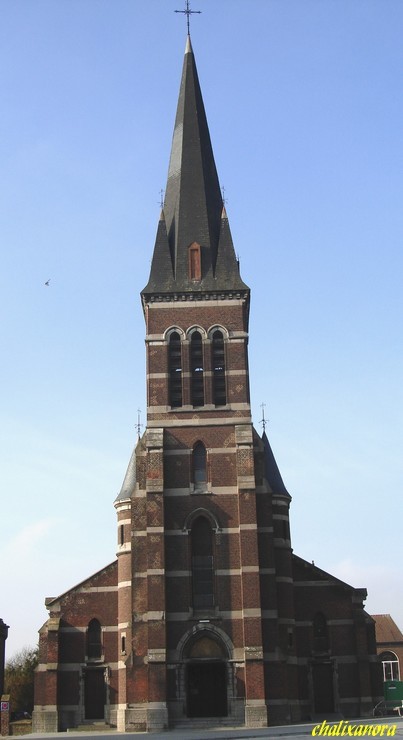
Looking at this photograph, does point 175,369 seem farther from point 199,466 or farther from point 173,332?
point 199,466

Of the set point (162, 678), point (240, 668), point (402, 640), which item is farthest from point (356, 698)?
point (402, 640)

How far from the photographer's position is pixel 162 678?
38.1 meters

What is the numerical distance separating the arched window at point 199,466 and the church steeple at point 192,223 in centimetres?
820

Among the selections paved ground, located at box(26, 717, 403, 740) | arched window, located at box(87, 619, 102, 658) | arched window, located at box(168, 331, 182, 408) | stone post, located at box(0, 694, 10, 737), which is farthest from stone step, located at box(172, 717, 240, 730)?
arched window, located at box(168, 331, 182, 408)

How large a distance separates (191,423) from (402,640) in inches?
1860

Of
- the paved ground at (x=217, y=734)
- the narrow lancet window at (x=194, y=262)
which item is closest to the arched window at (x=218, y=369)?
the narrow lancet window at (x=194, y=262)

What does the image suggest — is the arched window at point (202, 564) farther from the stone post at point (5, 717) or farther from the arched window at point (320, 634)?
the stone post at point (5, 717)

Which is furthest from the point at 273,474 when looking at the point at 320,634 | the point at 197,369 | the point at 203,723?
the point at 203,723

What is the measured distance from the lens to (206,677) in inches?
1539

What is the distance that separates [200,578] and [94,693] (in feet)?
26.7

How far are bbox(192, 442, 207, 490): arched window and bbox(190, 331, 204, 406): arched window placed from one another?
2.30 meters

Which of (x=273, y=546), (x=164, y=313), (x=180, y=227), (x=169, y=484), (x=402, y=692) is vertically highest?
(x=180, y=227)

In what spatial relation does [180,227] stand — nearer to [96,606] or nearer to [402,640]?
[96,606]

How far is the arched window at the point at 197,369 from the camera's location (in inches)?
1709
